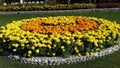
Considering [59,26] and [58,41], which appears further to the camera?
[59,26]

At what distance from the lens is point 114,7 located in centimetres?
2570

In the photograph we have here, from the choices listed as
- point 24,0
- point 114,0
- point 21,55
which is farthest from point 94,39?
point 24,0

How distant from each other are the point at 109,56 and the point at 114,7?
1475 cm

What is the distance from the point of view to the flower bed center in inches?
497

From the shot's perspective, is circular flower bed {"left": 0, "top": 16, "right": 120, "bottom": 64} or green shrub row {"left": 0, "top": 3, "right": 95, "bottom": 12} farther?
green shrub row {"left": 0, "top": 3, "right": 95, "bottom": 12}

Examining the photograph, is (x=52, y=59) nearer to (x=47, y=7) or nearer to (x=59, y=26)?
(x=59, y=26)

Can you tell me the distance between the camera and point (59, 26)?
13.5m

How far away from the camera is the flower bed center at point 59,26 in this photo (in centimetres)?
1263

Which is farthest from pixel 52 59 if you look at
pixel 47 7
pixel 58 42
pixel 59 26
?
pixel 47 7

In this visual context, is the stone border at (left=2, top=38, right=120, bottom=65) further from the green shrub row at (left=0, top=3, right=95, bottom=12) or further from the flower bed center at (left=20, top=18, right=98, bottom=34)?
the green shrub row at (left=0, top=3, right=95, bottom=12)

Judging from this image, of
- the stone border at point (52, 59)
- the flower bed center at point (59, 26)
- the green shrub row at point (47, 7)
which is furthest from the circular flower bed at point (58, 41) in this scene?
the green shrub row at point (47, 7)

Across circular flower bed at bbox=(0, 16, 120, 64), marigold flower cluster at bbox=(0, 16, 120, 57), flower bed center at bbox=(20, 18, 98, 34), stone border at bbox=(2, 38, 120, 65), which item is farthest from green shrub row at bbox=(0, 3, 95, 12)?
stone border at bbox=(2, 38, 120, 65)

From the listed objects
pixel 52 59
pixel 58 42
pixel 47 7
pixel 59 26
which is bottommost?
pixel 52 59

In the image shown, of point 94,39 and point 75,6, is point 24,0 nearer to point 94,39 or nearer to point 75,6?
point 75,6
